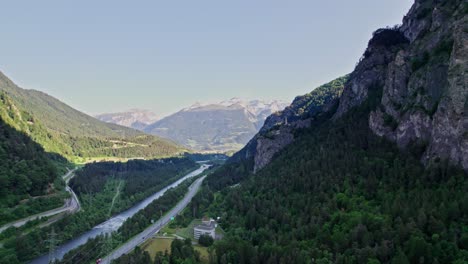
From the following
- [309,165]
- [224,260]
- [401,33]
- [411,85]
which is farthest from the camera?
[401,33]

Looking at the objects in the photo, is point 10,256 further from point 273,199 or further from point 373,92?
point 373,92

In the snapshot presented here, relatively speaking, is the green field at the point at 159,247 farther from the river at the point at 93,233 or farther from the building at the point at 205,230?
the river at the point at 93,233

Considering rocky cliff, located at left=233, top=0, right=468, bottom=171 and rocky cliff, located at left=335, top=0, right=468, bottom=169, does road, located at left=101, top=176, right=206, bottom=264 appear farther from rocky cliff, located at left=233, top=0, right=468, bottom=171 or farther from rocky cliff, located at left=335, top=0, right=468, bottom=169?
rocky cliff, located at left=335, top=0, right=468, bottom=169

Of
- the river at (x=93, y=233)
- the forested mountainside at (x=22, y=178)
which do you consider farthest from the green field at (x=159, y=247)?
the forested mountainside at (x=22, y=178)

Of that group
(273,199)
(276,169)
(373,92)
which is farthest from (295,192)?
(373,92)

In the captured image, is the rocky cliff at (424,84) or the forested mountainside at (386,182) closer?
the forested mountainside at (386,182)

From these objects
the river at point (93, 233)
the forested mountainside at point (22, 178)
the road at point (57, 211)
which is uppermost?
the forested mountainside at point (22, 178)
